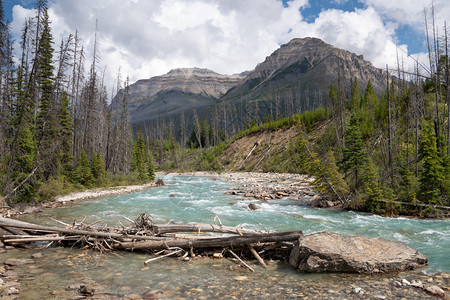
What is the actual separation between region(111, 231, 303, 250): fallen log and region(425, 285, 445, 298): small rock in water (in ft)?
9.83

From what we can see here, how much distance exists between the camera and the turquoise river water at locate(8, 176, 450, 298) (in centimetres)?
677

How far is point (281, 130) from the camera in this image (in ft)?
188

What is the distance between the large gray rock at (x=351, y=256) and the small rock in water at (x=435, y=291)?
1185 mm

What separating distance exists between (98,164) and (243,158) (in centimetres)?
3190

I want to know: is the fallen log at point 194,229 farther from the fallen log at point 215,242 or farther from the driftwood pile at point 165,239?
Answer: the fallen log at point 215,242

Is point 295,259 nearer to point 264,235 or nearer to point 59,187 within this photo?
point 264,235

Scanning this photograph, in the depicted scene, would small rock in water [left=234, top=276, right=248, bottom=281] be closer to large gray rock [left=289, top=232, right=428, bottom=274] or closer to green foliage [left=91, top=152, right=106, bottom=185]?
large gray rock [left=289, top=232, right=428, bottom=274]

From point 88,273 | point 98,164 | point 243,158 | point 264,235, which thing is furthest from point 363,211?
point 243,158

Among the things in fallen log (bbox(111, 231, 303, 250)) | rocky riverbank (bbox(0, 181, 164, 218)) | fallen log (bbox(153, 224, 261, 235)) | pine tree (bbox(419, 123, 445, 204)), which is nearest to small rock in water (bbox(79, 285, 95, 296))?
fallen log (bbox(111, 231, 303, 250))

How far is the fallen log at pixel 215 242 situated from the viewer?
313 inches

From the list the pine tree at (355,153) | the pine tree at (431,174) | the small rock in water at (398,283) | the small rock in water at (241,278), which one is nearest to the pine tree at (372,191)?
the pine tree at (355,153)

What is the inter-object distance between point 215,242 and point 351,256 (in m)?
3.62

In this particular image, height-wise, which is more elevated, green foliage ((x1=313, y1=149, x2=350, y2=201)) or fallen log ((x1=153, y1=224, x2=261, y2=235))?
green foliage ((x1=313, y1=149, x2=350, y2=201))

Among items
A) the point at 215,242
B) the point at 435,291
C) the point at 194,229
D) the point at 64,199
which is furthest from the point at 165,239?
the point at 64,199
